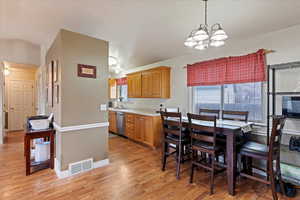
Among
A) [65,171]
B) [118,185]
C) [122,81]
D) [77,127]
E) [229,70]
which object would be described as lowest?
[118,185]

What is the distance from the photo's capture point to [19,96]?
232 inches

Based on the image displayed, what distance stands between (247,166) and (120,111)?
3703 millimetres

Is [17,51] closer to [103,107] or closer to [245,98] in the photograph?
[103,107]

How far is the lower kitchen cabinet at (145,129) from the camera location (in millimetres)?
3941

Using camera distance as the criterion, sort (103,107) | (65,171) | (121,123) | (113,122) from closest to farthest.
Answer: (65,171), (103,107), (121,123), (113,122)

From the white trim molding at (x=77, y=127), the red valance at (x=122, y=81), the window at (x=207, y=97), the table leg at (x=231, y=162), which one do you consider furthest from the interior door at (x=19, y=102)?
the table leg at (x=231, y=162)

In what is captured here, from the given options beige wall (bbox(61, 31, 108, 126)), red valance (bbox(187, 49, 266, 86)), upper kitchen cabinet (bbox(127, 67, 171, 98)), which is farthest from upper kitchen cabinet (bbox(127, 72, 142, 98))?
beige wall (bbox(61, 31, 108, 126))

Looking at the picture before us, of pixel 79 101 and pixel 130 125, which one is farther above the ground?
pixel 79 101

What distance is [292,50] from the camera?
7.99ft

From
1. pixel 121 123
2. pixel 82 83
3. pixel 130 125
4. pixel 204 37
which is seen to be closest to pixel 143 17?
pixel 204 37

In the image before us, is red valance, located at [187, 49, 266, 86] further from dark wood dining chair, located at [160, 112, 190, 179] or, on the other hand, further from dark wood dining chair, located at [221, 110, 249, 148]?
dark wood dining chair, located at [160, 112, 190, 179]

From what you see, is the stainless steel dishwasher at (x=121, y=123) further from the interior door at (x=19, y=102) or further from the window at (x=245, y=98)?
the interior door at (x=19, y=102)

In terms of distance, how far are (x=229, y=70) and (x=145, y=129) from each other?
2429 mm

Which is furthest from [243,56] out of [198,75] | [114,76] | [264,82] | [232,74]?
[114,76]
